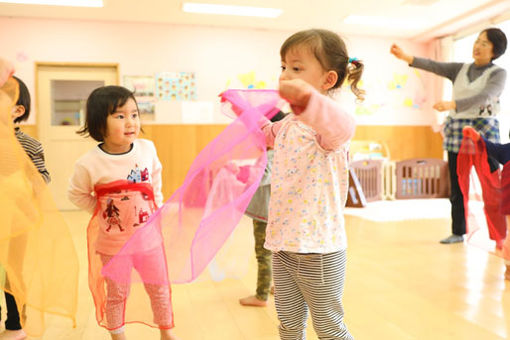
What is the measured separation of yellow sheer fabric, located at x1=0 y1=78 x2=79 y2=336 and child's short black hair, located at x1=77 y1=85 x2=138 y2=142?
24cm

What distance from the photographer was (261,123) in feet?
4.32

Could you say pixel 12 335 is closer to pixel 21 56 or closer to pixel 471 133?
pixel 471 133

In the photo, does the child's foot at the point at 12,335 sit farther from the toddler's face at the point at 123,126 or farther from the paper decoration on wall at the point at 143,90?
the paper decoration on wall at the point at 143,90

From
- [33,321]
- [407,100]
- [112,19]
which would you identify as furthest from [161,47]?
[33,321]

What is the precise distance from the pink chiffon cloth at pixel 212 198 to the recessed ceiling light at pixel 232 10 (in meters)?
4.26

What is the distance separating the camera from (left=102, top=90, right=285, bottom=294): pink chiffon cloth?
1227 mm

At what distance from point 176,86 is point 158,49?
559 mm

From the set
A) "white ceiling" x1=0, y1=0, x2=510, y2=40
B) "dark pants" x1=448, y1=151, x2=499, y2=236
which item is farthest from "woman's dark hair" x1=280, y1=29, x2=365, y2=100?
"white ceiling" x1=0, y1=0, x2=510, y2=40

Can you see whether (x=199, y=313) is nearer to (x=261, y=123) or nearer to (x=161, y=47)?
(x=261, y=123)

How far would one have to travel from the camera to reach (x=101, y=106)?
1.42m

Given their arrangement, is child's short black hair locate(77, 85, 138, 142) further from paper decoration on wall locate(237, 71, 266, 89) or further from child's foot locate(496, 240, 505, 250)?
paper decoration on wall locate(237, 71, 266, 89)

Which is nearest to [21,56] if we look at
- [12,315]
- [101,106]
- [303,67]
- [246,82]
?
[246,82]

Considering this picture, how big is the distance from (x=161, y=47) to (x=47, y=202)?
493 centimetres

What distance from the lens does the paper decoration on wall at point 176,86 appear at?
579 centimetres
